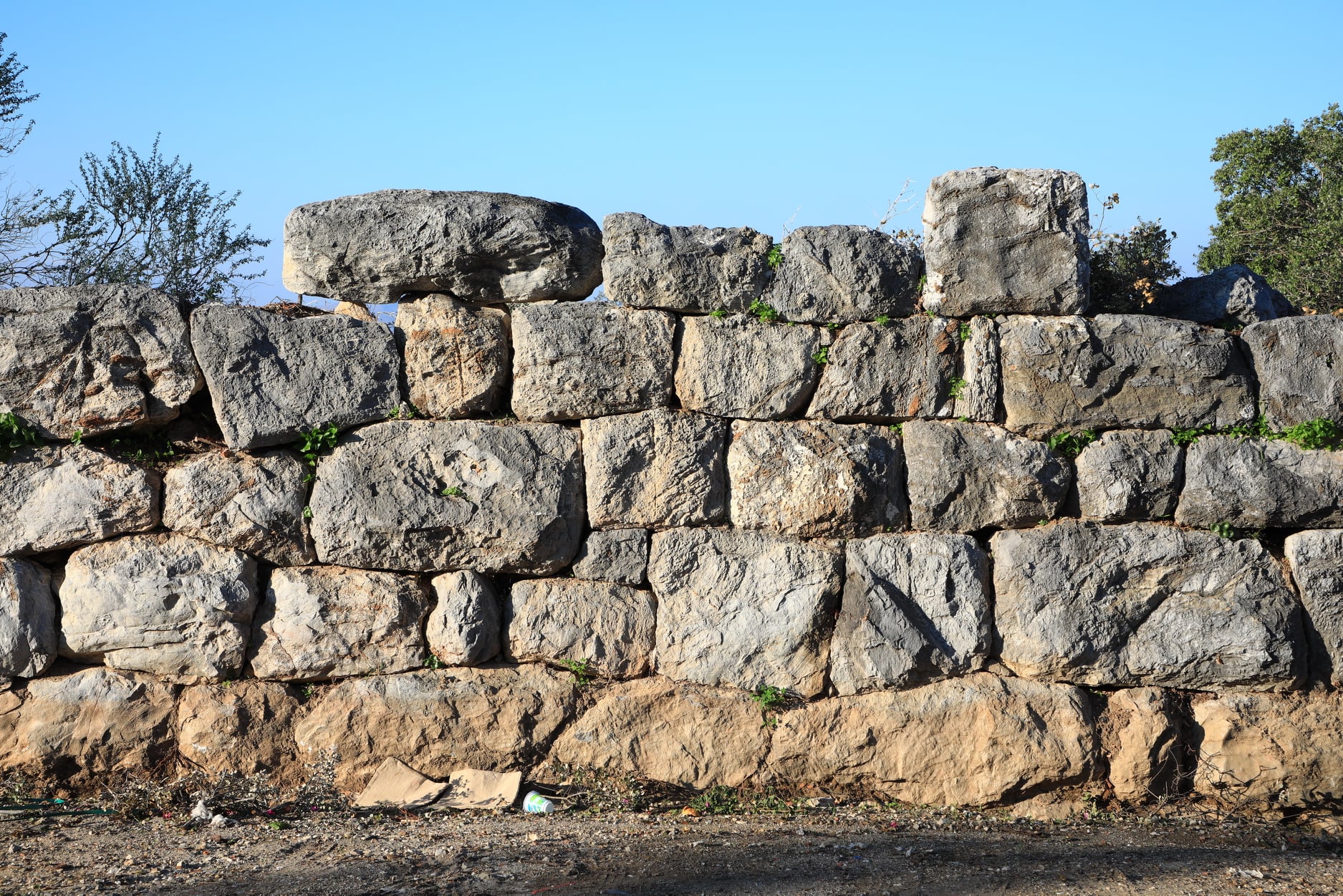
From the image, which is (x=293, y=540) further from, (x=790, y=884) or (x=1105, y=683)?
(x=1105, y=683)

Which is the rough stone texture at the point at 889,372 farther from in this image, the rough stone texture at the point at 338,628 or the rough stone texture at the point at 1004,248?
the rough stone texture at the point at 338,628

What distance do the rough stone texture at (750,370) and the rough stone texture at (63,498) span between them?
8.90ft

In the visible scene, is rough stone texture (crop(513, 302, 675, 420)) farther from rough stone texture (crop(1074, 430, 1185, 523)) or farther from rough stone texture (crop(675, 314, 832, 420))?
rough stone texture (crop(1074, 430, 1185, 523))

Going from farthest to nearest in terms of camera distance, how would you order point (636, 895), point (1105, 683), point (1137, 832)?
point (1105, 683) < point (1137, 832) < point (636, 895)

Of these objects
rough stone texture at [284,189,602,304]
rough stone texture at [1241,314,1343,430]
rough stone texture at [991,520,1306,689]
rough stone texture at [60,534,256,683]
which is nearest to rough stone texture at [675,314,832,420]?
rough stone texture at [284,189,602,304]

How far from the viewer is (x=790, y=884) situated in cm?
388

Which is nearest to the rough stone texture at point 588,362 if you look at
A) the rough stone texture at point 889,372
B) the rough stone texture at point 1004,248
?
the rough stone texture at point 889,372

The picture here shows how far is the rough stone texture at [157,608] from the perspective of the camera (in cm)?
501

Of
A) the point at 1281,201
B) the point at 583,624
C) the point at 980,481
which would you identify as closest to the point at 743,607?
the point at 583,624

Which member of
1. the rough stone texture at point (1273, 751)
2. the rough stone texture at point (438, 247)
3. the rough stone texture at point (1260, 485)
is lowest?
the rough stone texture at point (1273, 751)

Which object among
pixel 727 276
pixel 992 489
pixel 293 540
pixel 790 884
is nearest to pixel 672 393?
pixel 727 276

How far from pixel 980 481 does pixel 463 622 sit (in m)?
2.58

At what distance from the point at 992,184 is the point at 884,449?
143 cm

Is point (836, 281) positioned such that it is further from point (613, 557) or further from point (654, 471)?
point (613, 557)
